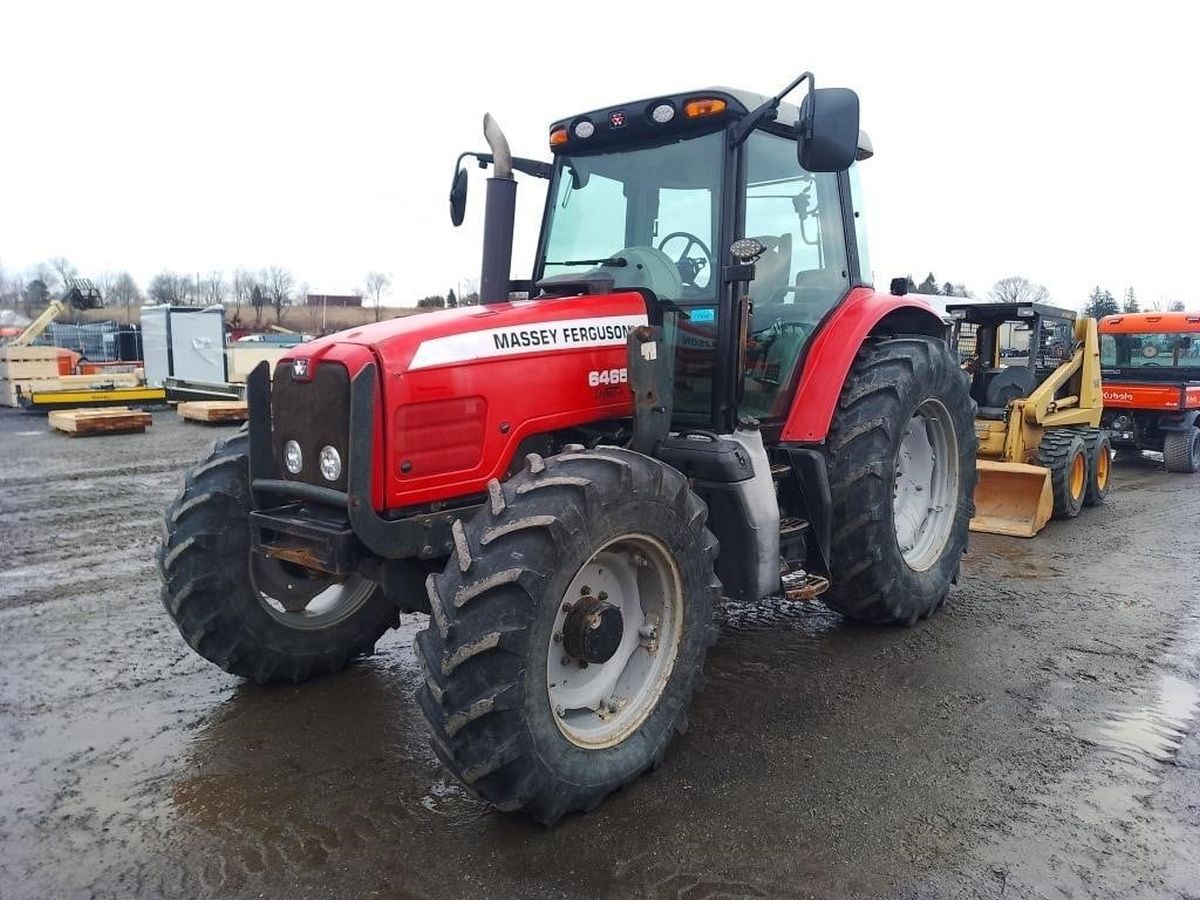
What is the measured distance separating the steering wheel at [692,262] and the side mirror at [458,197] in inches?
44.0

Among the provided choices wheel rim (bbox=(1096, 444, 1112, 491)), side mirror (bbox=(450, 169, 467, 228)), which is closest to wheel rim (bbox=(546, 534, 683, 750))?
side mirror (bbox=(450, 169, 467, 228))

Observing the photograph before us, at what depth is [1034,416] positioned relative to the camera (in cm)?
832

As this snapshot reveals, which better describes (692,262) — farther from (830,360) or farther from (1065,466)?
(1065,466)

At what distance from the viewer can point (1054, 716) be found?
3.81 metres

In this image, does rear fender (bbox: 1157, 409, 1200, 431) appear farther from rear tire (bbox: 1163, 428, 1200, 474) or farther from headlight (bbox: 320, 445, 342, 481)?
headlight (bbox: 320, 445, 342, 481)

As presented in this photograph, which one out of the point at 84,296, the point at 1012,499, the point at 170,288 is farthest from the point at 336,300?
the point at 1012,499

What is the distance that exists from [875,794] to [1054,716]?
1174 millimetres

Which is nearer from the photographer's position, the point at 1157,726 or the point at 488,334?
the point at 488,334

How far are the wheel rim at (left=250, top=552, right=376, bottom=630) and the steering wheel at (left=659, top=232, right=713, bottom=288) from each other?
1.99m

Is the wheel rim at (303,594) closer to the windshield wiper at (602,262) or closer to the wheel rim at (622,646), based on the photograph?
the wheel rim at (622,646)

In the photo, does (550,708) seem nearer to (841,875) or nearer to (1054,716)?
(841,875)

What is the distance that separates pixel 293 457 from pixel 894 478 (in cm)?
291

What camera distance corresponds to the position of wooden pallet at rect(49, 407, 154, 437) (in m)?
14.0

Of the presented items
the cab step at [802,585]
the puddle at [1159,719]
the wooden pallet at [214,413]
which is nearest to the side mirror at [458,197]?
the cab step at [802,585]
